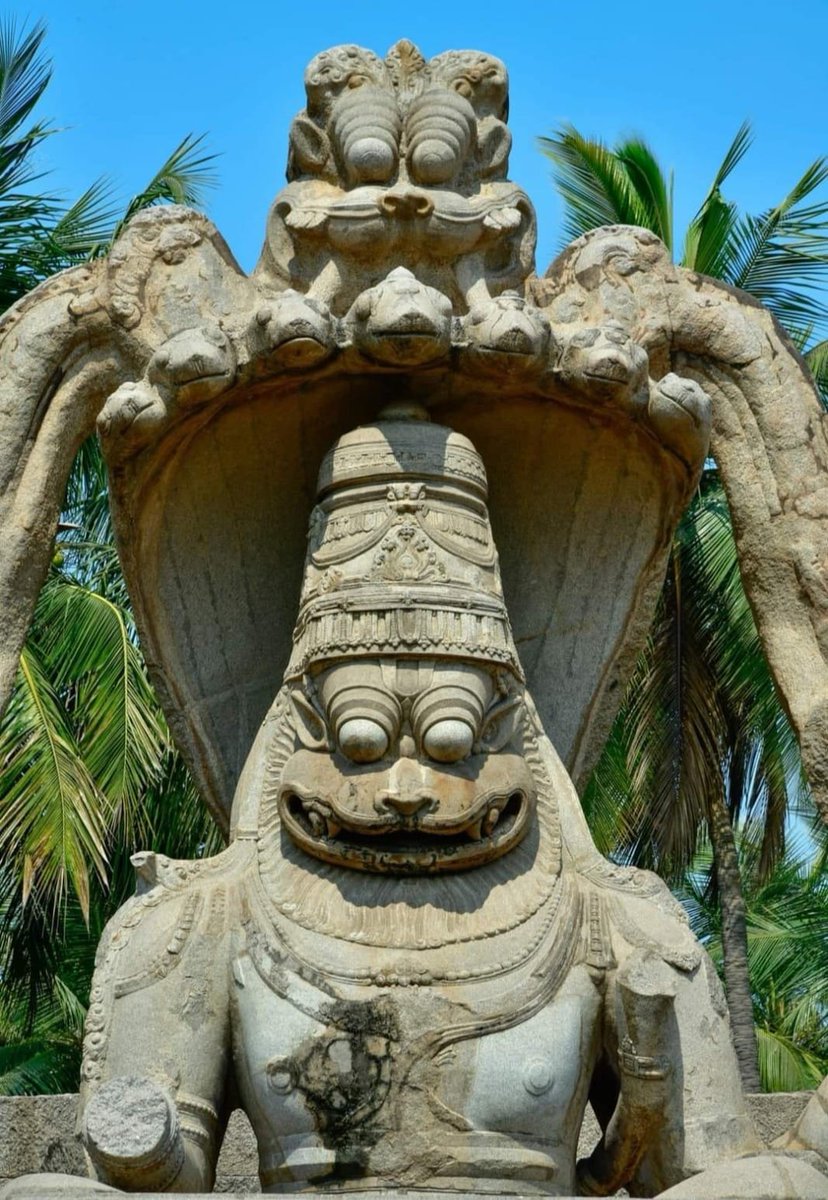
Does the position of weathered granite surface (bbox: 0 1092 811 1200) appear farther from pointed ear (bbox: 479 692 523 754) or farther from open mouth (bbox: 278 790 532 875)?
pointed ear (bbox: 479 692 523 754)

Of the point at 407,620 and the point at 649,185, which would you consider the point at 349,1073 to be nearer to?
the point at 407,620

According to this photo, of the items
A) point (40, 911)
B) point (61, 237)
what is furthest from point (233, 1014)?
point (61, 237)

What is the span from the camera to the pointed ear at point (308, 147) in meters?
6.72

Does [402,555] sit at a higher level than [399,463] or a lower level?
lower

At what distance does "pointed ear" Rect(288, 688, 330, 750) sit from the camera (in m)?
5.93

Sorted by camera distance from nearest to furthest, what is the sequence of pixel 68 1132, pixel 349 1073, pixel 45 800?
pixel 349 1073
pixel 68 1132
pixel 45 800

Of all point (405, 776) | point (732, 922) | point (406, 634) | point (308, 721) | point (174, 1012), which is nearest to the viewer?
point (174, 1012)

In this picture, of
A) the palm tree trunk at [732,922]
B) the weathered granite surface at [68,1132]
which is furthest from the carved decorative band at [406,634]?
the palm tree trunk at [732,922]

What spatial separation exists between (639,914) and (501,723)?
2.26 feet

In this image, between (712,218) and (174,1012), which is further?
(712,218)

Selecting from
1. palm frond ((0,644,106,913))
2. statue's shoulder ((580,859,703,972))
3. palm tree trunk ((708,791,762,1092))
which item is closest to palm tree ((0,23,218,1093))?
palm frond ((0,644,106,913))

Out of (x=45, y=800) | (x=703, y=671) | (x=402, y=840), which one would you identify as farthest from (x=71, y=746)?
(x=402, y=840)

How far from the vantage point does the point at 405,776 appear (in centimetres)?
573

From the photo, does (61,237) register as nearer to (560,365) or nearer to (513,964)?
(560,365)
